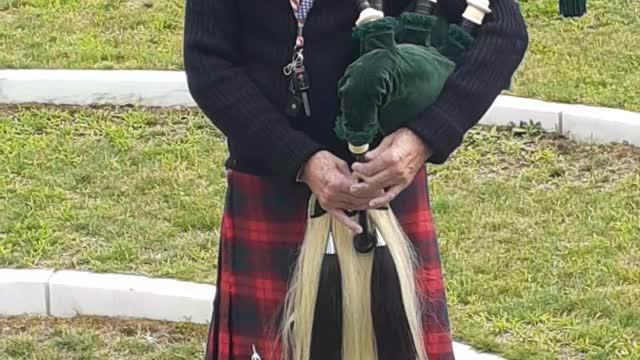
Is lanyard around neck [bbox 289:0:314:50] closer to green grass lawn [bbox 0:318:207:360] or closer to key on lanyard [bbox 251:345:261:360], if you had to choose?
key on lanyard [bbox 251:345:261:360]

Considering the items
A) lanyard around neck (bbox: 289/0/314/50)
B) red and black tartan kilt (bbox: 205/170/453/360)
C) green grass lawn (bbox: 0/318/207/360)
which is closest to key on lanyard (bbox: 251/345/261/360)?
red and black tartan kilt (bbox: 205/170/453/360)

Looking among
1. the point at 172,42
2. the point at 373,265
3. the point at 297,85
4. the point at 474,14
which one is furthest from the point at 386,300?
the point at 172,42

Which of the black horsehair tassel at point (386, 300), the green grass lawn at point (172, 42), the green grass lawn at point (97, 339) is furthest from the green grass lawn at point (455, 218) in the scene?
the black horsehair tassel at point (386, 300)

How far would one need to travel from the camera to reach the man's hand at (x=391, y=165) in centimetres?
251

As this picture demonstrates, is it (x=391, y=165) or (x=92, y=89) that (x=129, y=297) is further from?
(x=391, y=165)

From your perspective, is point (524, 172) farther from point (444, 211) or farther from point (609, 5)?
point (609, 5)

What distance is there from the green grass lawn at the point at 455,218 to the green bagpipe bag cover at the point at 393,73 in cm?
192

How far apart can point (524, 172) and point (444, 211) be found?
22.2 inches

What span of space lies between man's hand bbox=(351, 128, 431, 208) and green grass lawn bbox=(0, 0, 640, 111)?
390cm

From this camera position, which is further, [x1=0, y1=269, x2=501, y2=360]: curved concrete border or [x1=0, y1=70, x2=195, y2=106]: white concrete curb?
[x1=0, y1=70, x2=195, y2=106]: white concrete curb

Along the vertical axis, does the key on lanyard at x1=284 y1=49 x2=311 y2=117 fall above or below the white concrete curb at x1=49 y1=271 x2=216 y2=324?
above

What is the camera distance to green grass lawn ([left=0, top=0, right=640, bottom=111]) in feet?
21.7

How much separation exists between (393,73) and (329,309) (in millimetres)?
521

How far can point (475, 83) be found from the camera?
260cm
